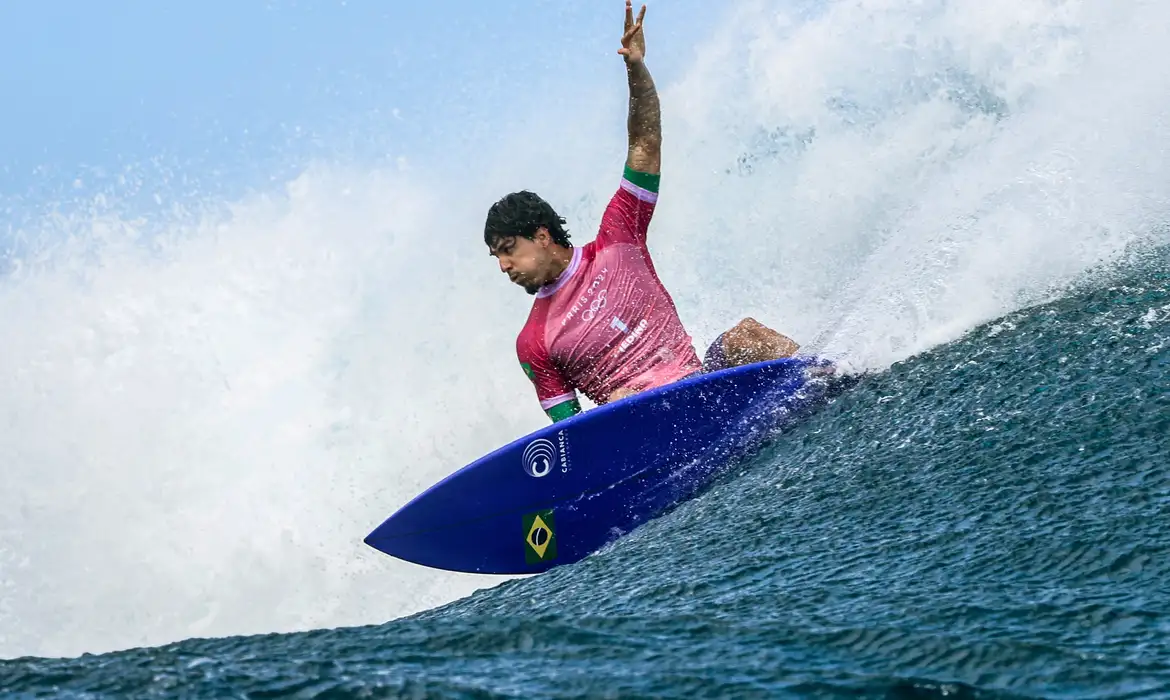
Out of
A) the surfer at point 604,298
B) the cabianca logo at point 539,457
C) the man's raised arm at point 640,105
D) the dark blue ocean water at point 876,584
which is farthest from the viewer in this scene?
the surfer at point 604,298

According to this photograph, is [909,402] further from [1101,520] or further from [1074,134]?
[1074,134]

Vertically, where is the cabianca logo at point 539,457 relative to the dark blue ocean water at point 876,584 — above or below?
above

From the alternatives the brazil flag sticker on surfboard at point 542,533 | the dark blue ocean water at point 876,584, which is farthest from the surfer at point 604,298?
the dark blue ocean water at point 876,584

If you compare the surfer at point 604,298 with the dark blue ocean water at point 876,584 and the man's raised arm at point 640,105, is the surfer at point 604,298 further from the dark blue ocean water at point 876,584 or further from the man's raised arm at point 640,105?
the dark blue ocean water at point 876,584

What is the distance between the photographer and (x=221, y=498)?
9.35 m

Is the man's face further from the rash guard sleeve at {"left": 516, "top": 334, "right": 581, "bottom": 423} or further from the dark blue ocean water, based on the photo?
the dark blue ocean water

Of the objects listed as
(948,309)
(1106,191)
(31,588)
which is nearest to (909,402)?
(948,309)

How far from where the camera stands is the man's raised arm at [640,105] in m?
5.64

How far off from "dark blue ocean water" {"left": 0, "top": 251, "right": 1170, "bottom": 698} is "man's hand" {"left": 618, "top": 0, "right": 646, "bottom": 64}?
1781 millimetres

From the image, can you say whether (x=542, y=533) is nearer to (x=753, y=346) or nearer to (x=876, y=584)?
(x=753, y=346)

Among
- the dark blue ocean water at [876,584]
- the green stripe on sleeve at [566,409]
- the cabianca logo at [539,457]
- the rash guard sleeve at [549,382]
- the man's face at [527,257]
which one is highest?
the man's face at [527,257]

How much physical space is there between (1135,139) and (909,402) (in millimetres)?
3443

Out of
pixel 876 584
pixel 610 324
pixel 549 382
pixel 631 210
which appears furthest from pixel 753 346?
pixel 876 584

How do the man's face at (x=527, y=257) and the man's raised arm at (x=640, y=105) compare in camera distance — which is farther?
the man's face at (x=527, y=257)
